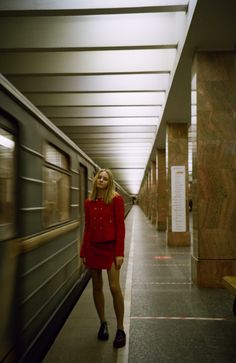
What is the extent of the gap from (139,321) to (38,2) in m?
Result: 4.75

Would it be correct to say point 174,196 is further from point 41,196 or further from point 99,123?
point 41,196

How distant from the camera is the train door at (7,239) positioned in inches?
104

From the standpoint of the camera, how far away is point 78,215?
6.07 m

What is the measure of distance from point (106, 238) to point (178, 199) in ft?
26.4

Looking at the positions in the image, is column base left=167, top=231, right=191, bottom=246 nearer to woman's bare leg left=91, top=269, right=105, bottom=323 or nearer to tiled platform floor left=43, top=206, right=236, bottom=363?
tiled platform floor left=43, top=206, right=236, bottom=363

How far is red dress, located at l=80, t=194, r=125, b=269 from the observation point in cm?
331

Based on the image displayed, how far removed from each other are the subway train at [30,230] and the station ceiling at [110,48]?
2.34 metres

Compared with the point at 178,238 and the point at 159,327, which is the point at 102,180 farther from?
the point at 178,238

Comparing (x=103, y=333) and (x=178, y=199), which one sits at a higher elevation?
(x=178, y=199)

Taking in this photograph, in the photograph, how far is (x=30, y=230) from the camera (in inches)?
128

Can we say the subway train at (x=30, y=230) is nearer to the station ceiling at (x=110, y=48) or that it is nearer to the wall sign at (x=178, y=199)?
the station ceiling at (x=110, y=48)

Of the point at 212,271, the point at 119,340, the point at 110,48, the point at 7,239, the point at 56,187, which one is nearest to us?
the point at 7,239

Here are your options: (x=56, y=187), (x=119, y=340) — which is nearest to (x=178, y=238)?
(x=56, y=187)

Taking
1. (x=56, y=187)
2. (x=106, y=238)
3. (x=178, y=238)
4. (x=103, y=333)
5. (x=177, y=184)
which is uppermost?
(x=177, y=184)
